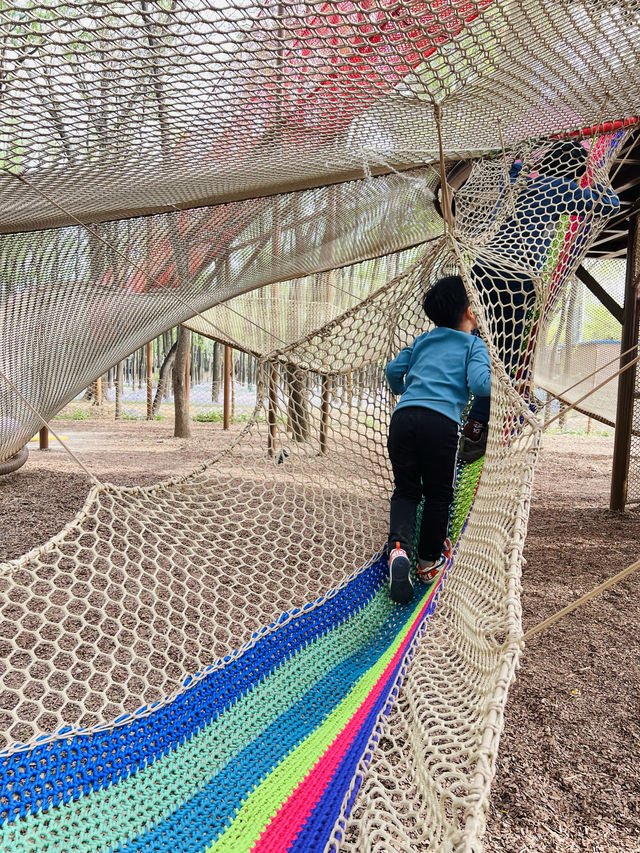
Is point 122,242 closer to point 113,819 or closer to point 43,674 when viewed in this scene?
point 43,674

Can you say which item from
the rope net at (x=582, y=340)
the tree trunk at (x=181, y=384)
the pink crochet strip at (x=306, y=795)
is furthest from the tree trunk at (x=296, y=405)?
the tree trunk at (x=181, y=384)

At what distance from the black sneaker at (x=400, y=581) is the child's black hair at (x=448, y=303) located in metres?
0.66

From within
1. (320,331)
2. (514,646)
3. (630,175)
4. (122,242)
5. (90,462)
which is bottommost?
(90,462)

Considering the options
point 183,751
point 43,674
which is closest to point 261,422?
point 43,674

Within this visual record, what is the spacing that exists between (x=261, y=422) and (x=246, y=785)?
3.37 ft

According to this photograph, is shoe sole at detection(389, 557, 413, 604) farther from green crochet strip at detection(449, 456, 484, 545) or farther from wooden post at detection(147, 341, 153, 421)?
wooden post at detection(147, 341, 153, 421)

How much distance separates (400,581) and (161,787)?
69 centimetres

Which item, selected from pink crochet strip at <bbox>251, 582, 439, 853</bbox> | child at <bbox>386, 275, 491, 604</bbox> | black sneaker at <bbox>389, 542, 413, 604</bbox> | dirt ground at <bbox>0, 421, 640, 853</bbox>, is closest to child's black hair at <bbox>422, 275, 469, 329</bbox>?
child at <bbox>386, 275, 491, 604</bbox>

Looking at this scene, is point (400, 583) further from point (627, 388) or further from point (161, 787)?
point (627, 388)

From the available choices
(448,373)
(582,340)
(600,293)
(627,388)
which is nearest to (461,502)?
(448,373)

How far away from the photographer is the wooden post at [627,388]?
9.28 ft

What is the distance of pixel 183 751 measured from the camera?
2.81 feet

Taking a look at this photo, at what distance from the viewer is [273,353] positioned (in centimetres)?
169

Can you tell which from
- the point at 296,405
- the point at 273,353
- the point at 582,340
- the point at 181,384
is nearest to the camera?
the point at 273,353
